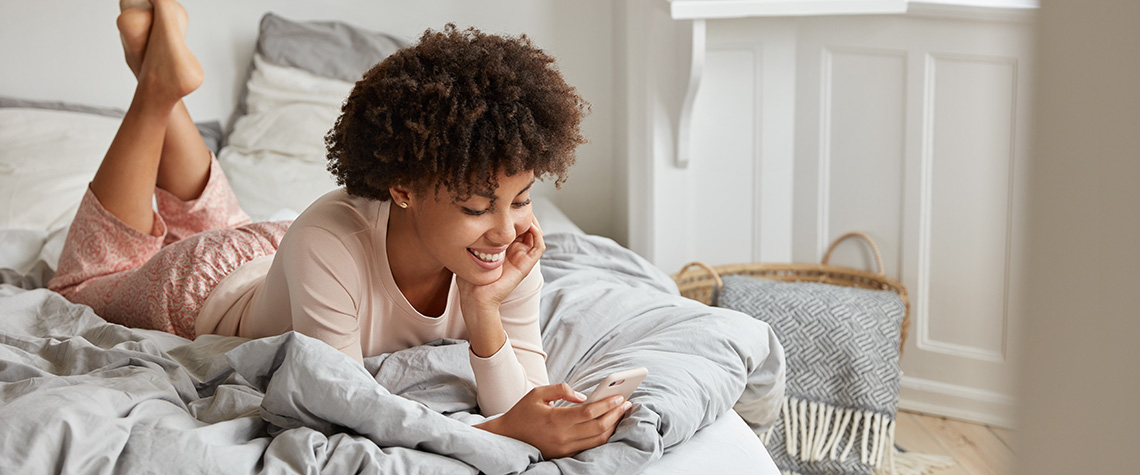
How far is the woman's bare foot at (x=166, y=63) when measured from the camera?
1.52m

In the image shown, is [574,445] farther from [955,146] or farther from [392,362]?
[955,146]

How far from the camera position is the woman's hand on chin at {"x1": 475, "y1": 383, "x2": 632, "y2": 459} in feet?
2.92

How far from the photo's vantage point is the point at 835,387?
1846mm

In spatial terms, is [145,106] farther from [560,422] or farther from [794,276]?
[794,276]

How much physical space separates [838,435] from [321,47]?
1.71 metres

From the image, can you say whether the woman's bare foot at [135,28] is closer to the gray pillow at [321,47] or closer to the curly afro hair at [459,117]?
the curly afro hair at [459,117]

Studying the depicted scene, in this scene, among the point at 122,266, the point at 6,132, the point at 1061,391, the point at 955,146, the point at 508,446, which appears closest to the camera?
the point at 1061,391

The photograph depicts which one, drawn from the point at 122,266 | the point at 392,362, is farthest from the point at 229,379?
the point at 122,266

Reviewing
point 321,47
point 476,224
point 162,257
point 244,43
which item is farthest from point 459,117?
point 244,43

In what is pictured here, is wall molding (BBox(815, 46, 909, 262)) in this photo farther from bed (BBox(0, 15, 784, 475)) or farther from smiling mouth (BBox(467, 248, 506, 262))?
smiling mouth (BBox(467, 248, 506, 262))

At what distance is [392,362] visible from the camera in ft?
3.68

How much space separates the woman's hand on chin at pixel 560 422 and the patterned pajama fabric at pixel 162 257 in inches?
26.5

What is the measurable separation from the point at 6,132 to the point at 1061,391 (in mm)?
2482

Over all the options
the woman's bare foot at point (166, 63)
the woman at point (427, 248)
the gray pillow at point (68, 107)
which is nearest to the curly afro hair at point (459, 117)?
the woman at point (427, 248)
